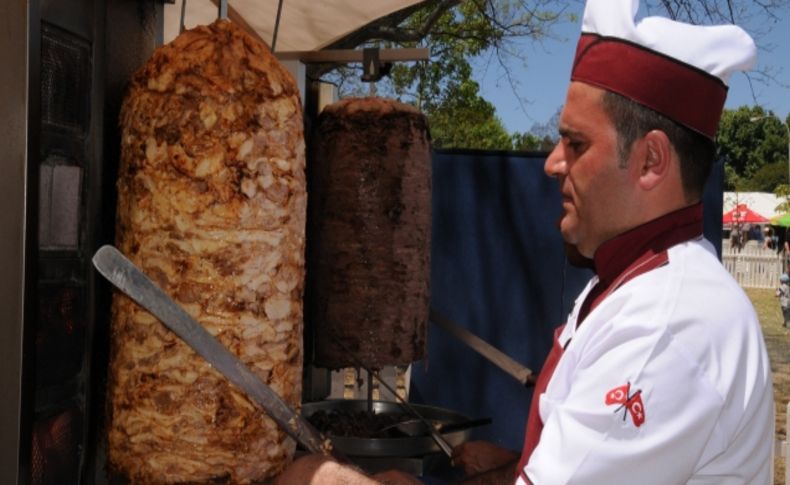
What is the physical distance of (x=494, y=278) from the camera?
18.3 ft

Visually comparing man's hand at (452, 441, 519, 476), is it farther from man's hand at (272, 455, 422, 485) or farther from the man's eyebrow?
the man's eyebrow

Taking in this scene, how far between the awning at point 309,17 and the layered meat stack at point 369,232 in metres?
0.64

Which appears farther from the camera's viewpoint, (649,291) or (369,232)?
(369,232)

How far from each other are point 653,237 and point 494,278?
3.71 m

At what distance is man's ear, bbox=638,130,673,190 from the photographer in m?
1.84

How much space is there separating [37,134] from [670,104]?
53.0 inches

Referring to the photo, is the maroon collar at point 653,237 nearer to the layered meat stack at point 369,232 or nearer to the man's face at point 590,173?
the man's face at point 590,173

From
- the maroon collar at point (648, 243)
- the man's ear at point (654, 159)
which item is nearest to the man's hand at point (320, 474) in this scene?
the maroon collar at point (648, 243)

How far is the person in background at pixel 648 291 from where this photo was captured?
1.63 metres

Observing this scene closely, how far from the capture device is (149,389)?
2.30 metres

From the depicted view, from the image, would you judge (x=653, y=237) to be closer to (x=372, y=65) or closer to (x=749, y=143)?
(x=372, y=65)

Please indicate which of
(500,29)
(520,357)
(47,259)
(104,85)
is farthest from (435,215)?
(500,29)

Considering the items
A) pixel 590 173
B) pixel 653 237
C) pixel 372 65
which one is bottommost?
pixel 653 237

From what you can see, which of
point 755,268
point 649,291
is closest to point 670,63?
point 649,291
